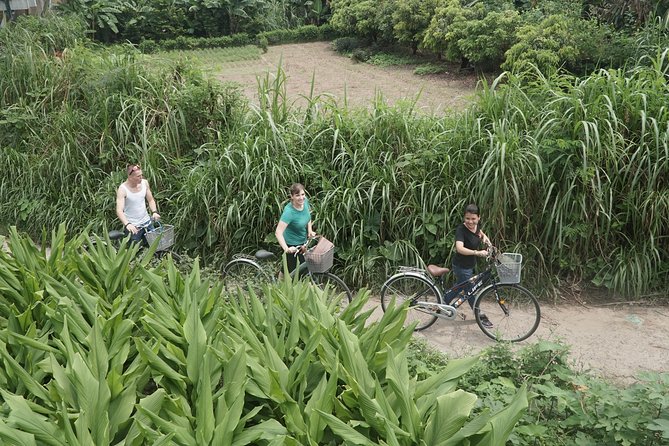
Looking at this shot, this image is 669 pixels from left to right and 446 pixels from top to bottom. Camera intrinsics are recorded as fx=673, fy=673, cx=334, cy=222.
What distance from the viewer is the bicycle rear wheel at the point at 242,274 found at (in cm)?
688

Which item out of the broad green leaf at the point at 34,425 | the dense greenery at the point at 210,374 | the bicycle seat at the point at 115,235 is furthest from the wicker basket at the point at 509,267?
the broad green leaf at the point at 34,425

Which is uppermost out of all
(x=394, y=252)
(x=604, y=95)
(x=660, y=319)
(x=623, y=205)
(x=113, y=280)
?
(x=604, y=95)

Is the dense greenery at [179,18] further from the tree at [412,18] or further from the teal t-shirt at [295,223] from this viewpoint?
the teal t-shirt at [295,223]

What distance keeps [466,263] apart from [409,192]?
56.7 inches

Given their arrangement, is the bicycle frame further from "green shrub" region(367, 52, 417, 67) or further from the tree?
"green shrub" region(367, 52, 417, 67)

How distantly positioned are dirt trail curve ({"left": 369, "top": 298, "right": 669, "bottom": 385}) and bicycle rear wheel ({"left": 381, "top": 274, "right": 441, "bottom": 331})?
151mm

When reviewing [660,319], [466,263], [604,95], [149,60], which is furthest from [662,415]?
[149,60]

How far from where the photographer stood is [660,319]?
673 cm

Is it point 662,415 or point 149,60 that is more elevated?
point 149,60

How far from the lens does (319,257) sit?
21.0 ft

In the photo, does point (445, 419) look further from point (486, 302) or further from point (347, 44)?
point (347, 44)

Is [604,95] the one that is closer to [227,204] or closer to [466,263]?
[466,263]

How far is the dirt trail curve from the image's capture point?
19.6 ft

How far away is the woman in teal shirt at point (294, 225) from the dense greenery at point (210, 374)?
204 centimetres
